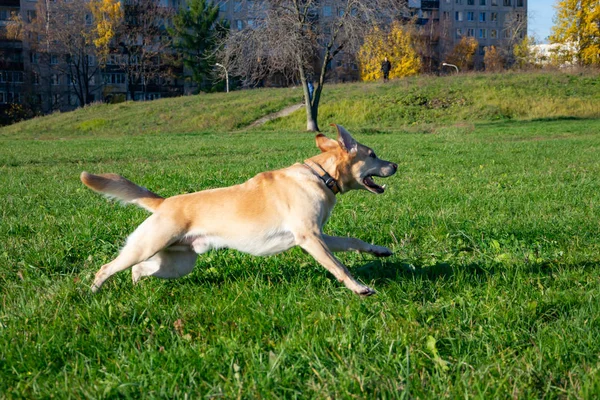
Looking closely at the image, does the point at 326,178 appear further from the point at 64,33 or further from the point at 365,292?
the point at 64,33

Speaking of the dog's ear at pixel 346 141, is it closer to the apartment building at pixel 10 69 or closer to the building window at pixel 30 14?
the apartment building at pixel 10 69

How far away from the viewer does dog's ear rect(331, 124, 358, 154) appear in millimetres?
4908

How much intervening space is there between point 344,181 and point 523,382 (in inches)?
102

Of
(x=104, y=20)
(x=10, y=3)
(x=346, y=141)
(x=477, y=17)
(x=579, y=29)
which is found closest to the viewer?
(x=346, y=141)

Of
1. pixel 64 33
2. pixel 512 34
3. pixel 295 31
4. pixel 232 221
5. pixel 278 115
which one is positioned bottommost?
pixel 232 221

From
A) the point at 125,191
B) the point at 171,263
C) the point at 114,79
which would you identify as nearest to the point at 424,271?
the point at 171,263

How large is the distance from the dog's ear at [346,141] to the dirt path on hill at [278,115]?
113 feet

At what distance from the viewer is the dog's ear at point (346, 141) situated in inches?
193

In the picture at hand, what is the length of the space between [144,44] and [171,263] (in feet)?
221

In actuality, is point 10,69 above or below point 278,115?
above

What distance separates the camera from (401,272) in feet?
15.2

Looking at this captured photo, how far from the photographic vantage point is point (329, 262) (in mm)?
4160

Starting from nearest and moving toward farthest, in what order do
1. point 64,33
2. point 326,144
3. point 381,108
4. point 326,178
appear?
point 326,178 → point 326,144 → point 381,108 → point 64,33

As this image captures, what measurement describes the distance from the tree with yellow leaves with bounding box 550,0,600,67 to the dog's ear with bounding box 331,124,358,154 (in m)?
58.4
